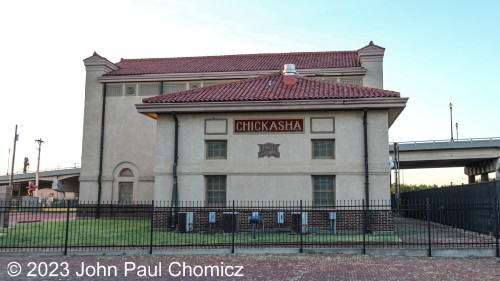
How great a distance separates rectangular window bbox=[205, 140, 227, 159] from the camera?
1989 cm

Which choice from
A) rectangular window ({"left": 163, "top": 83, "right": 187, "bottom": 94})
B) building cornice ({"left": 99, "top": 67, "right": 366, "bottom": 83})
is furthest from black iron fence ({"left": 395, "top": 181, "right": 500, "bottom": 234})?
rectangular window ({"left": 163, "top": 83, "right": 187, "bottom": 94})

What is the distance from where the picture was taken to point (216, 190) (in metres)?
19.9

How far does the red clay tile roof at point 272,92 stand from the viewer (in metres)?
19.2

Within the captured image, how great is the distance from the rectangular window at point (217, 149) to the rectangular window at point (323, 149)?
377cm

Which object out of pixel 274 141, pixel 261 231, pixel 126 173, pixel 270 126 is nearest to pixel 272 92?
pixel 270 126

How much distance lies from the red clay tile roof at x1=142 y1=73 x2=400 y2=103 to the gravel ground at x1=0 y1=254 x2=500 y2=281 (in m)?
7.68

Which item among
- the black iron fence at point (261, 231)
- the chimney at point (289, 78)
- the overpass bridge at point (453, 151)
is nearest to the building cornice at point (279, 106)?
the chimney at point (289, 78)

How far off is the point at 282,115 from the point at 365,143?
141 inches

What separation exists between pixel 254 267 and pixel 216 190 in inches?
327

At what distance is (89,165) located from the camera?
1176 inches

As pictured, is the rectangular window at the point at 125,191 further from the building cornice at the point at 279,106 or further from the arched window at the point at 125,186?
the building cornice at the point at 279,106

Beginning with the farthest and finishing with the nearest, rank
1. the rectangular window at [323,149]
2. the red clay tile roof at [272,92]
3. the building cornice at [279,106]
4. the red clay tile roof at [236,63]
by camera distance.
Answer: the red clay tile roof at [236,63]
the rectangular window at [323,149]
the red clay tile roof at [272,92]
the building cornice at [279,106]

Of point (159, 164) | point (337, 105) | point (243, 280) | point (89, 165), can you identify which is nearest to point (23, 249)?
point (159, 164)

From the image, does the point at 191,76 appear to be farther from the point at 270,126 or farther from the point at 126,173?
the point at 270,126
